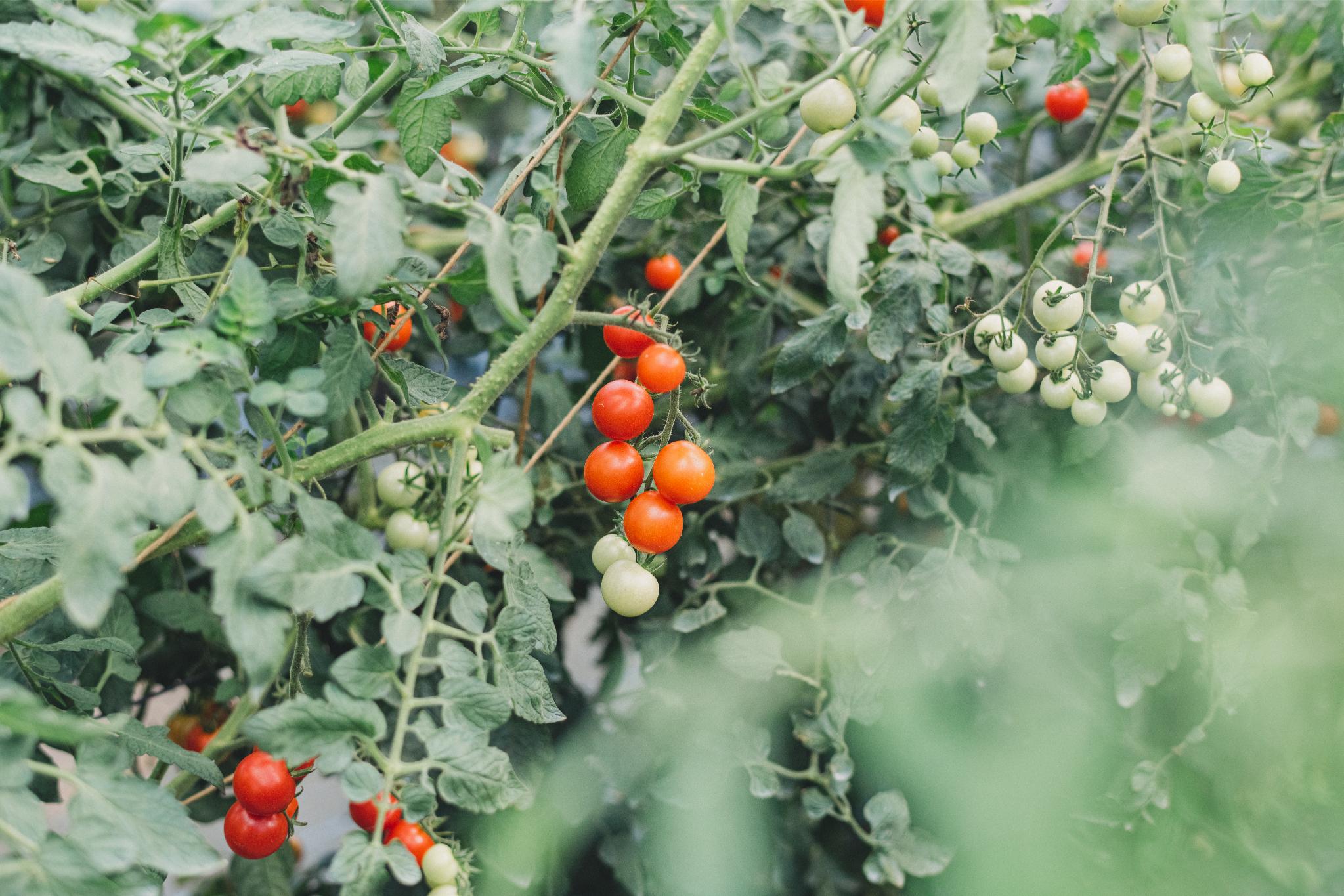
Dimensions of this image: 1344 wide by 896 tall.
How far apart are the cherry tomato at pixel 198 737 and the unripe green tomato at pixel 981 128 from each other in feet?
2.54

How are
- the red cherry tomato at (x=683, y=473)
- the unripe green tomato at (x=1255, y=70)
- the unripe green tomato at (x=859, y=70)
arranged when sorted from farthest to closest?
the unripe green tomato at (x=1255, y=70) < the red cherry tomato at (x=683, y=473) < the unripe green tomato at (x=859, y=70)

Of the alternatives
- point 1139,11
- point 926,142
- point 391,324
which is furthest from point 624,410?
point 1139,11

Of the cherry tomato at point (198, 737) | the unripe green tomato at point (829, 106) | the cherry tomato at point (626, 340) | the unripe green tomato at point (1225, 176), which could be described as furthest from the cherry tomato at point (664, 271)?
the cherry tomato at point (198, 737)

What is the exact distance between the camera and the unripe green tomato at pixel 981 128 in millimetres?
642

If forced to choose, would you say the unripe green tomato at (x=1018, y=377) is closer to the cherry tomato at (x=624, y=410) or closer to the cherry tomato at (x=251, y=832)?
the cherry tomato at (x=624, y=410)

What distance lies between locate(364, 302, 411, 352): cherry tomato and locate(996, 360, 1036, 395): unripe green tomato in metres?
0.44

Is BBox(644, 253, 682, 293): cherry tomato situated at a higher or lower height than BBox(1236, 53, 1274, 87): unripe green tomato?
lower

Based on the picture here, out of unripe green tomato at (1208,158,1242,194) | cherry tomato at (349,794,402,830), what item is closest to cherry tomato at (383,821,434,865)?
cherry tomato at (349,794,402,830)

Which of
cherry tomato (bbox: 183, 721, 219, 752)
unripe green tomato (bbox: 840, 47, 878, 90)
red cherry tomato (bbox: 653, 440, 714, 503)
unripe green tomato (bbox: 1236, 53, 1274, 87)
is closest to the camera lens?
unripe green tomato (bbox: 840, 47, 878, 90)

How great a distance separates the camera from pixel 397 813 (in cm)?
59

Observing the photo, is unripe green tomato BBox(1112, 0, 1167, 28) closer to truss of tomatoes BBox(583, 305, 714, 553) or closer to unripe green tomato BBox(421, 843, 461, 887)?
truss of tomatoes BBox(583, 305, 714, 553)

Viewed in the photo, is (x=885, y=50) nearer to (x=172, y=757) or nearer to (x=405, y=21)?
(x=405, y=21)

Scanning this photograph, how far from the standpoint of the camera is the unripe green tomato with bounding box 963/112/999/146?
0.64 m

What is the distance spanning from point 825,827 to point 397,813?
1.67ft
